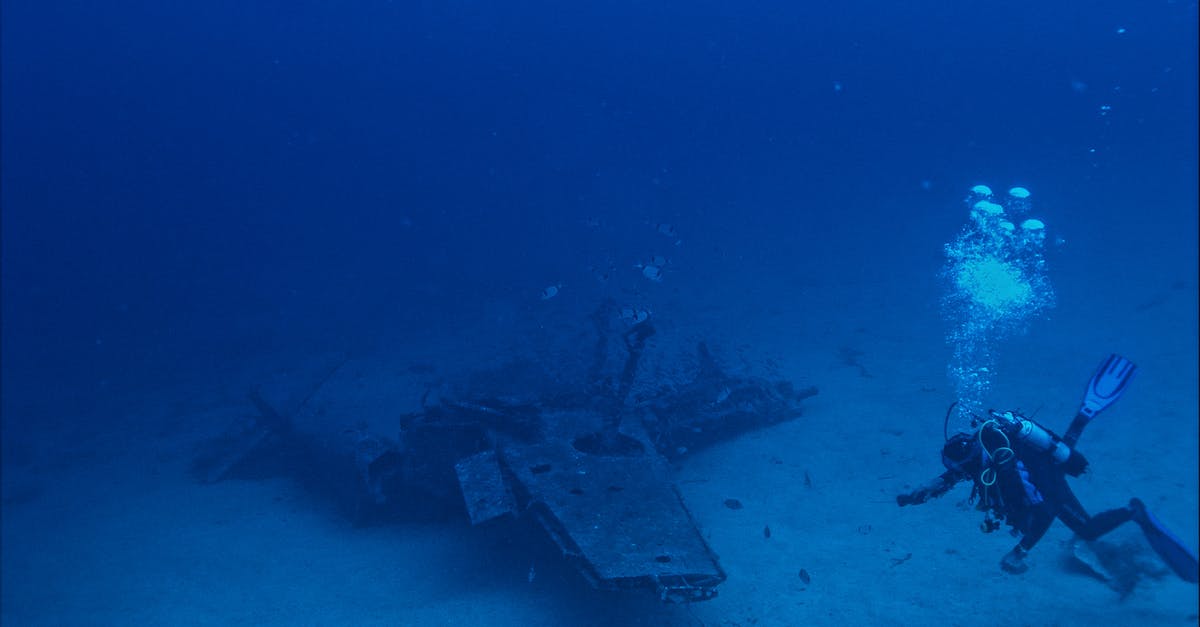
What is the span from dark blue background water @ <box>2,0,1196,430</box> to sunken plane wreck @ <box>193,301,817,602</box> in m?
10.7

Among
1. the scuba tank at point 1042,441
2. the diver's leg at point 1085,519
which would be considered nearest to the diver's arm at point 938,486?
the scuba tank at point 1042,441

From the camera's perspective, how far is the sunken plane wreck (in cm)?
584

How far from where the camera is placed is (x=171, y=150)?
119m

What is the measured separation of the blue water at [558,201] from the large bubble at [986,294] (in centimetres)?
49

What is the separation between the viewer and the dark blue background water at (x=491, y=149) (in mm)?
29734

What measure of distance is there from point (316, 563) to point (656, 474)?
462 cm

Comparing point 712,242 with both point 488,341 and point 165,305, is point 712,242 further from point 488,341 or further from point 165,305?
point 165,305

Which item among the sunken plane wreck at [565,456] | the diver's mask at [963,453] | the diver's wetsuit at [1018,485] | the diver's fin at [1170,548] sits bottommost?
the diver's fin at [1170,548]

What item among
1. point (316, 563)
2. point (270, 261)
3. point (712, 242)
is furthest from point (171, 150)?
point (316, 563)

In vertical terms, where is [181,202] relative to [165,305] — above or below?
above

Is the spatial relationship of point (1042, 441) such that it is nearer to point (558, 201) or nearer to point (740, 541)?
point (740, 541)

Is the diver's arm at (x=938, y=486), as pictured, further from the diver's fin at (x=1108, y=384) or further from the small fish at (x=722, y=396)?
the small fish at (x=722, y=396)

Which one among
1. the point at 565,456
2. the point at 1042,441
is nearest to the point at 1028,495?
the point at 1042,441

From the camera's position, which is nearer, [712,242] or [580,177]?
[712,242]
